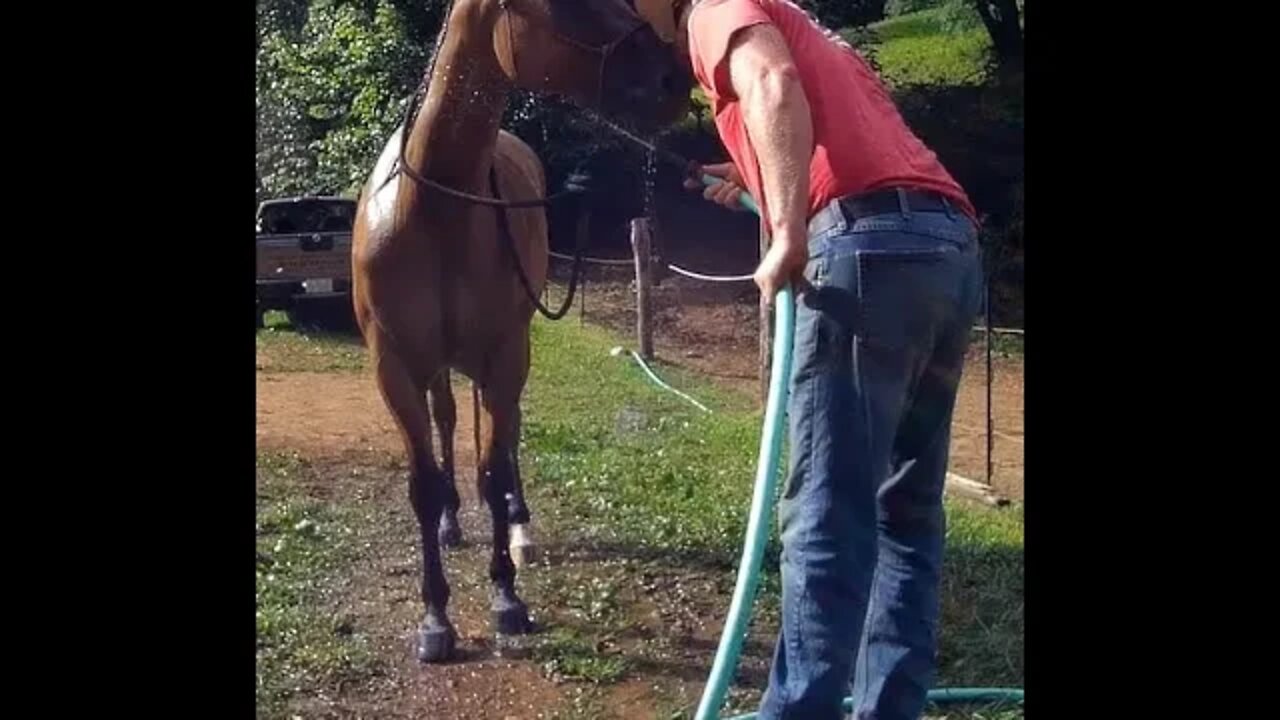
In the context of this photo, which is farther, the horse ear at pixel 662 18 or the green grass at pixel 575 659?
the green grass at pixel 575 659

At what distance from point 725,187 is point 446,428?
2.30ft

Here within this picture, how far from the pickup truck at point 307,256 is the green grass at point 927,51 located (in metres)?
1.04

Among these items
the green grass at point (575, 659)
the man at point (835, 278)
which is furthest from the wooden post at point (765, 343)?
the green grass at point (575, 659)

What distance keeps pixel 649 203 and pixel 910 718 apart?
1.06 m

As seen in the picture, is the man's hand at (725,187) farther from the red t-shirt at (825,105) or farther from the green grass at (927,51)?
the green grass at (927,51)

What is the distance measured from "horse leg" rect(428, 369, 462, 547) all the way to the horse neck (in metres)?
0.38

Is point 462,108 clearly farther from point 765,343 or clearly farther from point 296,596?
point 296,596

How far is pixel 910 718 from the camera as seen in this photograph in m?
2.92

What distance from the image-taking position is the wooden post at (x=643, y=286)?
3.04 meters

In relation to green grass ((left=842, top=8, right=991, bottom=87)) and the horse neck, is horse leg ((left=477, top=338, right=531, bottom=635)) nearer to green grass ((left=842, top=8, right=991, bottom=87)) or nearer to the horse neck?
the horse neck
